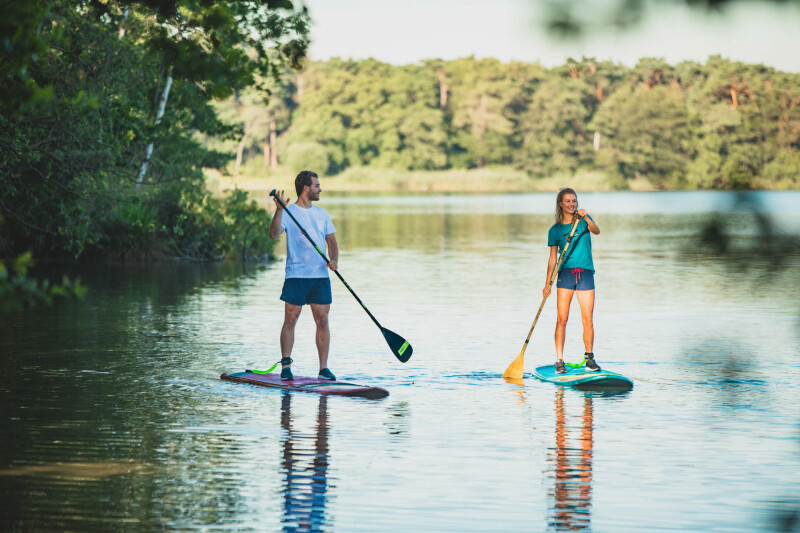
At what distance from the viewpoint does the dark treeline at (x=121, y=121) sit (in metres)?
5.85

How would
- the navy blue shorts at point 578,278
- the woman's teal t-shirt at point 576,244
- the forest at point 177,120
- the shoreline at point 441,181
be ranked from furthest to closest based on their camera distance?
the shoreline at point 441,181
the navy blue shorts at point 578,278
the woman's teal t-shirt at point 576,244
the forest at point 177,120

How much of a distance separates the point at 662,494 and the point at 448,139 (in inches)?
4627

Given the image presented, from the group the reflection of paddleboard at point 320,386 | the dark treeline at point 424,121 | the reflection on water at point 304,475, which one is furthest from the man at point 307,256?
the dark treeline at point 424,121

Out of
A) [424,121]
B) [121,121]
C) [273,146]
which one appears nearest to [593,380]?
[121,121]

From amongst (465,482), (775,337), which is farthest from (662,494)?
(775,337)

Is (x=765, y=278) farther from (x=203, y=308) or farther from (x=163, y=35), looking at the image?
(x=203, y=308)

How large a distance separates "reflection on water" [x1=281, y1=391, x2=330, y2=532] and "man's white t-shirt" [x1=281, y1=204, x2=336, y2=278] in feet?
4.55

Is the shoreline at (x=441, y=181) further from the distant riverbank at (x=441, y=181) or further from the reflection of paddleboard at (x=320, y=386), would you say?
the reflection of paddleboard at (x=320, y=386)

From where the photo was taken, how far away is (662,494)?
6652mm

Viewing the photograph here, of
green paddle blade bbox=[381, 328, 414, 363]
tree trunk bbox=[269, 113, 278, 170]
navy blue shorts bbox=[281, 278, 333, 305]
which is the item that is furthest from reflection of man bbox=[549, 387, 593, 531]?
tree trunk bbox=[269, 113, 278, 170]

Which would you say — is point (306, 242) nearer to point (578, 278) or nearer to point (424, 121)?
point (578, 278)

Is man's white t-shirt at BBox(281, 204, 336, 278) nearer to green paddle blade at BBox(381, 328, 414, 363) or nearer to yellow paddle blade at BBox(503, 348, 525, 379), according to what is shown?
green paddle blade at BBox(381, 328, 414, 363)

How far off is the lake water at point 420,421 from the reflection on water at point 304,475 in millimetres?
22

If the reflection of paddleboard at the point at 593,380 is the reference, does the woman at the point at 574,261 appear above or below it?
above
